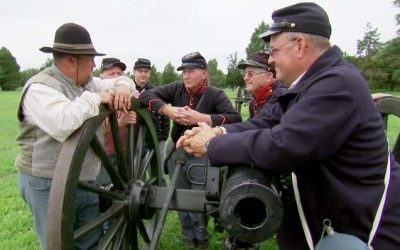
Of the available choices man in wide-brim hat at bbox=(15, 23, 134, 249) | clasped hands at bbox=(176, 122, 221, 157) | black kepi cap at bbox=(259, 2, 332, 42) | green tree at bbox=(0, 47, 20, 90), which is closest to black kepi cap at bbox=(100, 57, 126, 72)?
man in wide-brim hat at bbox=(15, 23, 134, 249)

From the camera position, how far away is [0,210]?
5.48m

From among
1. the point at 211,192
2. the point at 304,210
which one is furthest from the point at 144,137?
the point at 304,210

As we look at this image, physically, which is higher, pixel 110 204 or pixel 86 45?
pixel 86 45

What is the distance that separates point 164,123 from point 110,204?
320 cm

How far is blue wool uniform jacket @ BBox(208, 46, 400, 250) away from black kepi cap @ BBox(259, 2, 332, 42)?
13 cm

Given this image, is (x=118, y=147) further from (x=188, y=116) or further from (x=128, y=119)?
(x=188, y=116)

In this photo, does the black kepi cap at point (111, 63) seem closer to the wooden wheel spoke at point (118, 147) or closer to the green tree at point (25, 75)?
the wooden wheel spoke at point (118, 147)

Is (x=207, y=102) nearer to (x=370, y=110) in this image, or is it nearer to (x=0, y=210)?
(x=370, y=110)

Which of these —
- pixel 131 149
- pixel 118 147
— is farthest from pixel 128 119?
pixel 118 147

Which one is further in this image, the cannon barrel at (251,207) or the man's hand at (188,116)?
the man's hand at (188,116)

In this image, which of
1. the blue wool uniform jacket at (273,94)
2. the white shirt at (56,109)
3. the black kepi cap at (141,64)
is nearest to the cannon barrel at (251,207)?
the white shirt at (56,109)

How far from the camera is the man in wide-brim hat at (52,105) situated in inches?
97.3

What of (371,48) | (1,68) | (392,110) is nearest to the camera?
(392,110)

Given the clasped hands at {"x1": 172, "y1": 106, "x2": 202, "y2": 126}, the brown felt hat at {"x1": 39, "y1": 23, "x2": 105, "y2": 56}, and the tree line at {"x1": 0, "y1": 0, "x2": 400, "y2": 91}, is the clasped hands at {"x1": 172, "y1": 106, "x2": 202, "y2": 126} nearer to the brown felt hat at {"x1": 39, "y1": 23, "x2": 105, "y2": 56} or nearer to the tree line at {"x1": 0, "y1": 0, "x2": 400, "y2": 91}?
the brown felt hat at {"x1": 39, "y1": 23, "x2": 105, "y2": 56}
